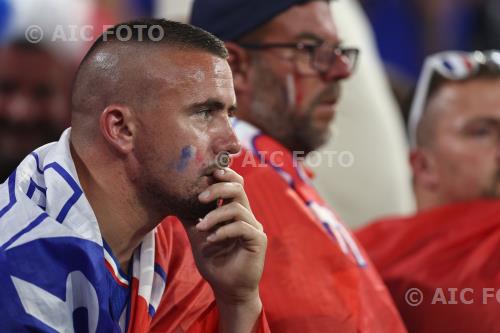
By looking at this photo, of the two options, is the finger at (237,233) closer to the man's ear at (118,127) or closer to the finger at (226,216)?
the finger at (226,216)

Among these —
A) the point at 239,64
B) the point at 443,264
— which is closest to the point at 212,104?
the point at 239,64

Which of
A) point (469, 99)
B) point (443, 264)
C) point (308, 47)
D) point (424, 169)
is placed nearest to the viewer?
point (308, 47)

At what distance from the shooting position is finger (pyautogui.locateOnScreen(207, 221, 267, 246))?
1401 mm

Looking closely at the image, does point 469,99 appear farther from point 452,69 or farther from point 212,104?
point 212,104

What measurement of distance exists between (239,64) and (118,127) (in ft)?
2.18

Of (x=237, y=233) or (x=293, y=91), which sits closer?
(x=237, y=233)

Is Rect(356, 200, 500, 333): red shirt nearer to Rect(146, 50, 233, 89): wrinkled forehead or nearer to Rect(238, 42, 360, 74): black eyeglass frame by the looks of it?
Rect(238, 42, 360, 74): black eyeglass frame

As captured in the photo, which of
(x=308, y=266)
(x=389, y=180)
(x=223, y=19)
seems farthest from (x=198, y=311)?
(x=389, y=180)

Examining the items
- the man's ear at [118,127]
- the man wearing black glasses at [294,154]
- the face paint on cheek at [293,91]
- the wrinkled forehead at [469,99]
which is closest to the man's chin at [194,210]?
the man's ear at [118,127]

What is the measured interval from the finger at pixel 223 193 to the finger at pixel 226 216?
0.04ft

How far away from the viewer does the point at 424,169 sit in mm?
2590

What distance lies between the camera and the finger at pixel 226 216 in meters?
1.39

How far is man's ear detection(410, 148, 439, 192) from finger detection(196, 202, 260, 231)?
119cm

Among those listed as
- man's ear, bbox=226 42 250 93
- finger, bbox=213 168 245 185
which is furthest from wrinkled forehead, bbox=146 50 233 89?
man's ear, bbox=226 42 250 93
